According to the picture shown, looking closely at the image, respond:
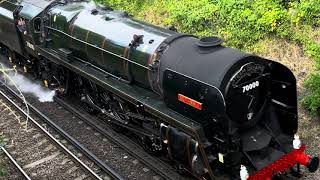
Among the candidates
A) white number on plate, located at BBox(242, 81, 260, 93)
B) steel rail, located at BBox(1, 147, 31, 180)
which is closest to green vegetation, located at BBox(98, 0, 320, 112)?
white number on plate, located at BBox(242, 81, 260, 93)

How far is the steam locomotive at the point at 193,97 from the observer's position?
7.95m

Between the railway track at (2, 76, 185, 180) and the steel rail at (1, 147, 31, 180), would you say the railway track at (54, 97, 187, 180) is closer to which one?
the railway track at (2, 76, 185, 180)

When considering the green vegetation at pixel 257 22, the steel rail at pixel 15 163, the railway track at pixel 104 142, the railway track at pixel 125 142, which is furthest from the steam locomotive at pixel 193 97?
the steel rail at pixel 15 163

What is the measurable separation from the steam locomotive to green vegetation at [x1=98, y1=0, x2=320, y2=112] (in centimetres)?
220

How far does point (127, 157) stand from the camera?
10.6 metres

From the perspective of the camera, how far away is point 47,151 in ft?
36.7

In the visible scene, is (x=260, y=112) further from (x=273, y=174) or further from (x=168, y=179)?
(x=168, y=179)

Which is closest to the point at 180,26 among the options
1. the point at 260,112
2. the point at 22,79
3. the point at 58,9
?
the point at 58,9

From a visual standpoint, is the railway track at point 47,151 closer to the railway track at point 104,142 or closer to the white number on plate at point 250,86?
the railway track at point 104,142

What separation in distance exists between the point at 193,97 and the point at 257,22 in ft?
20.6

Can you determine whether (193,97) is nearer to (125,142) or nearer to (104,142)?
(125,142)

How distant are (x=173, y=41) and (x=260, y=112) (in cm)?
244

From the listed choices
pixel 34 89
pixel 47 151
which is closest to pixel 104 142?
pixel 47 151

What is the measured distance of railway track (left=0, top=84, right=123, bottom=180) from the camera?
33.0 ft
